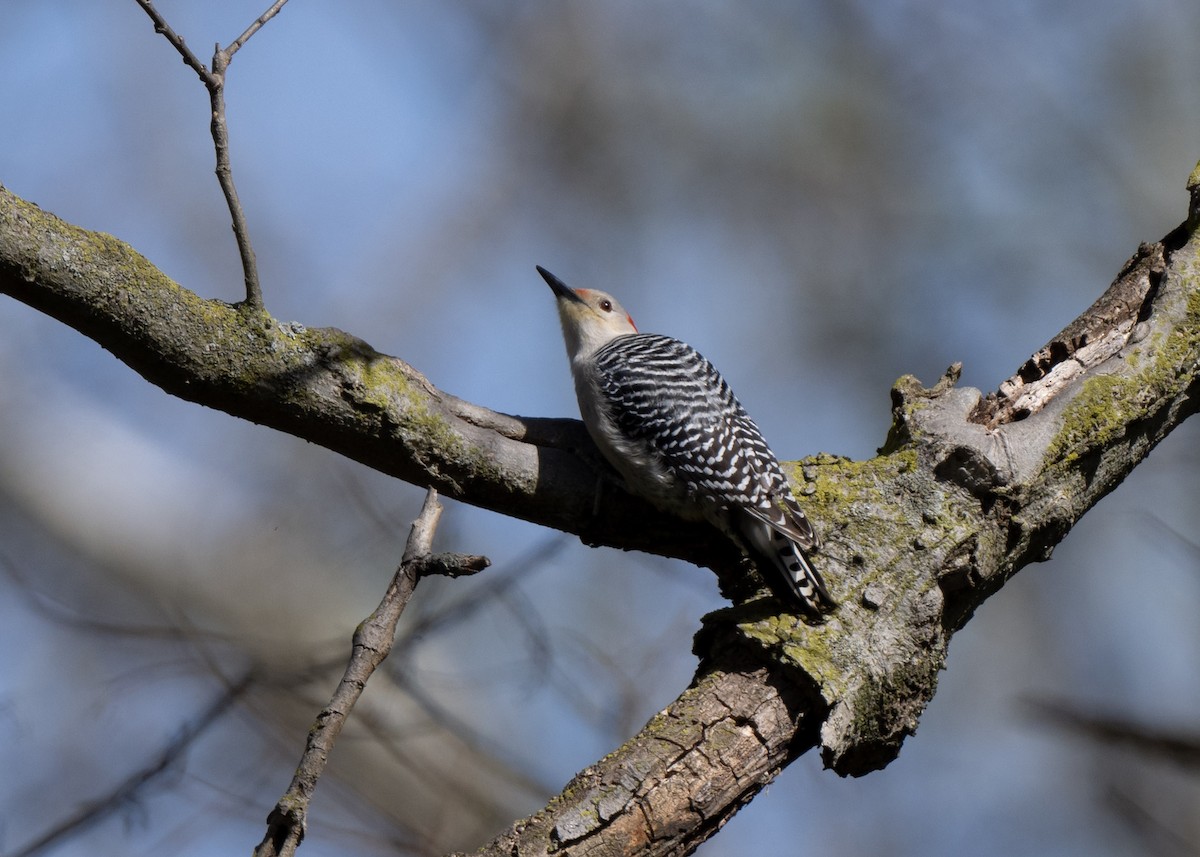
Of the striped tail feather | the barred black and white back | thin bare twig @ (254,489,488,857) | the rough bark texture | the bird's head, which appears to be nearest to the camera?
thin bare twig @ (254,489,488,857)

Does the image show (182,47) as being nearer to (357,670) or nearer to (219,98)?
(219,98)

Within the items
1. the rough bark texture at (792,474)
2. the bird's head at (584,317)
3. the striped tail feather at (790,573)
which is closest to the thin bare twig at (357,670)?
the rough bark texture at (792,474)

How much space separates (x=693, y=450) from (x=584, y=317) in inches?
84.1

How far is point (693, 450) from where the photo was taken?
483 cm

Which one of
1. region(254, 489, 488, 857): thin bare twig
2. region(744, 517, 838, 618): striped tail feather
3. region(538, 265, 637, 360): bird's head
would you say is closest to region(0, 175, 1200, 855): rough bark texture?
region(744, 517, 838, 618): striped tail feather

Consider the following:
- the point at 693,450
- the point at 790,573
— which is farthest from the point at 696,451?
the point at 790,573

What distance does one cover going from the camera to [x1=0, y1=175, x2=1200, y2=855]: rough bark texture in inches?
130

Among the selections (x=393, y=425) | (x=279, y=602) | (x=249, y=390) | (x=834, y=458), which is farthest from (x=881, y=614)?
(x=279, y=602)

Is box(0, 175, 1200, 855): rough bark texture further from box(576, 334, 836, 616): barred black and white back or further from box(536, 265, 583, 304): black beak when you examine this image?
box(536, 265, 583, 304): black beak

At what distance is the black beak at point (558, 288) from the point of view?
22.5 ft

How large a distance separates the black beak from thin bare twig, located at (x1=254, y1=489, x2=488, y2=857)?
12.2 ft

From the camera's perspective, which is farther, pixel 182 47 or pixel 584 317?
pixel 584 317

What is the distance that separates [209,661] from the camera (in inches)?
255

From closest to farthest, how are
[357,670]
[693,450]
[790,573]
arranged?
[357,670] < [790,573] < [693,450]
